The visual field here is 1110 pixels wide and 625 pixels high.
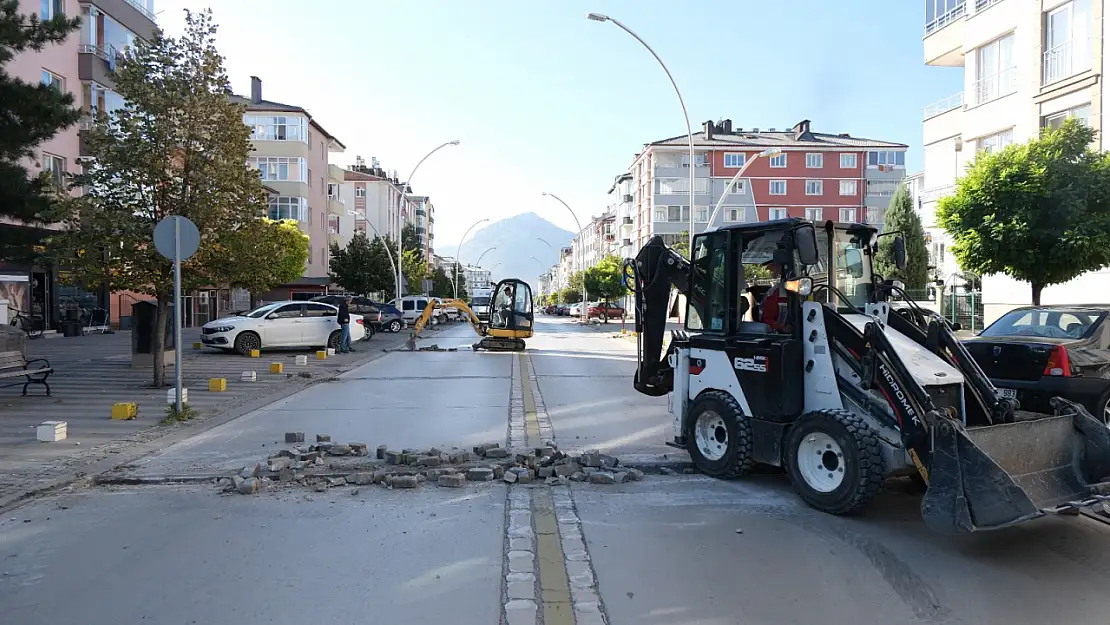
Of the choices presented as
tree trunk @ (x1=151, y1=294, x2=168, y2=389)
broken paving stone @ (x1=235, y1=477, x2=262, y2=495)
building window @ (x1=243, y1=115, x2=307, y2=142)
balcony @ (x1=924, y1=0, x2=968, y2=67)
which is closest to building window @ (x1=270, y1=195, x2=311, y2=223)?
building window @ (x1=243, y1=115, x2=307, y2=142)

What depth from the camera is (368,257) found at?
49969 mm

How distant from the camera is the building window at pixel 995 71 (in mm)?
24469

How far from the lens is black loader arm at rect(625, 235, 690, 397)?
7.80 meters

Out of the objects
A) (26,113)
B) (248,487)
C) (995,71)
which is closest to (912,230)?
(995,71)

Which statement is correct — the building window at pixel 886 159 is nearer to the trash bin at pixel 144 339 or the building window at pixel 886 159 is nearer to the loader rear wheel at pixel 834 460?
the trash bin at pixel 144 339

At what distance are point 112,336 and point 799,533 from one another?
3302 cm

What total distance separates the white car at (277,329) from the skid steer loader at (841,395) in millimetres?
18159

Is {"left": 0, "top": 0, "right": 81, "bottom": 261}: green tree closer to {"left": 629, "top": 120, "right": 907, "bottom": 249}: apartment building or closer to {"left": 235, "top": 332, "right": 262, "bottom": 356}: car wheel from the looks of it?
{"left": 235, "top": 332, "right": 262, "bottom": 356}: car wheel

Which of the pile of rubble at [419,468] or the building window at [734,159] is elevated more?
the building window at [734,159]

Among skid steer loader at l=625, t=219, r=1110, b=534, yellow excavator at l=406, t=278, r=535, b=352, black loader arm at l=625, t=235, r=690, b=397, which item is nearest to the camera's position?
skid steer loader at l=625, t=219, r=1110, b=534

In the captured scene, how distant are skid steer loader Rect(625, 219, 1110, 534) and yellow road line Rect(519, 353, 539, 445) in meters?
2.16

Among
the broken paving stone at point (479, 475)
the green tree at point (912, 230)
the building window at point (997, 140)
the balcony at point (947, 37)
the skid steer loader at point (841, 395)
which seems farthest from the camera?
the green tree at point (912, 230)

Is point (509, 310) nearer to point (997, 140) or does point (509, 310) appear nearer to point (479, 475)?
point (997, 140)

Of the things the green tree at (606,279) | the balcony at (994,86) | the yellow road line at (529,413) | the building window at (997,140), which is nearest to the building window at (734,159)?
the green tree at (606,279)
